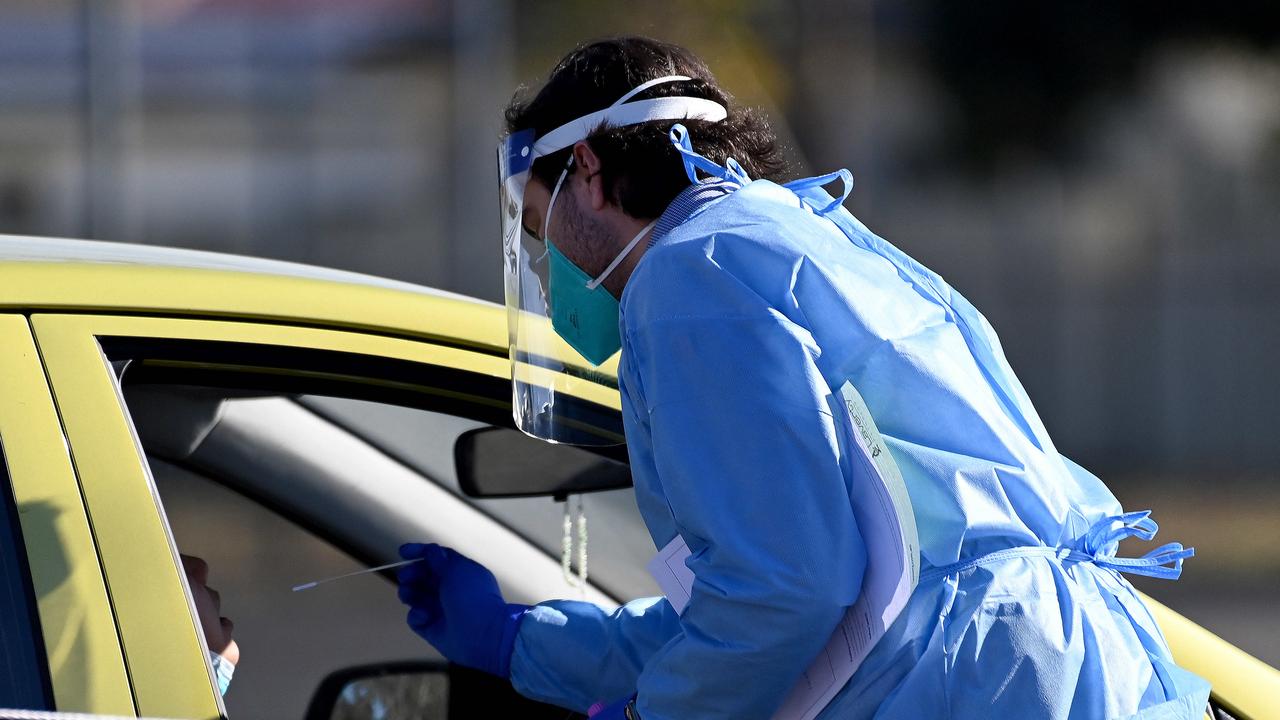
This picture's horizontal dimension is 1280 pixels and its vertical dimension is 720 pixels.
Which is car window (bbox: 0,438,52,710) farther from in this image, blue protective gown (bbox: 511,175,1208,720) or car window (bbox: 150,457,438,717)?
car window (bbox: 150,457,438,717)

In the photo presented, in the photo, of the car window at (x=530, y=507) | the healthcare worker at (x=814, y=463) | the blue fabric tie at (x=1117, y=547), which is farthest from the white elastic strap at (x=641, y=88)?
the car window at (x=530, y=507)

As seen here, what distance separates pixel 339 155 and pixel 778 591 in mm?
9847

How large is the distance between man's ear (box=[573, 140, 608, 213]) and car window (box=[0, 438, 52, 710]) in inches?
29.3

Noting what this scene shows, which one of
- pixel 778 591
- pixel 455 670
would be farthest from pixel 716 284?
pixel 455 670

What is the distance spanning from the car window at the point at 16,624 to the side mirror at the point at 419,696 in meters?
0.93

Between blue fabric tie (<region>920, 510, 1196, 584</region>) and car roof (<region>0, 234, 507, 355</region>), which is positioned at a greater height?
car roof (<region>0, 234, 507, 355</region>)

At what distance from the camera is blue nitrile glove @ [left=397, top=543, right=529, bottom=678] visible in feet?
6.95

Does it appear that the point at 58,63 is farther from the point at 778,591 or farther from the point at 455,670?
the point at 778,591

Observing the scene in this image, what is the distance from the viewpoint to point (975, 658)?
1499 millimetres

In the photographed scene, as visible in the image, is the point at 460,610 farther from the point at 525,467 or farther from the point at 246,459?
the point at 246,459

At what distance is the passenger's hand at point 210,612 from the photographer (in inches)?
86.4

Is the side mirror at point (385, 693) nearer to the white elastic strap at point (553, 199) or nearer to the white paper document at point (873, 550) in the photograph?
the white elastic strap at point (553, 199)

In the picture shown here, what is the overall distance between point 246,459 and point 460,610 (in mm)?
637

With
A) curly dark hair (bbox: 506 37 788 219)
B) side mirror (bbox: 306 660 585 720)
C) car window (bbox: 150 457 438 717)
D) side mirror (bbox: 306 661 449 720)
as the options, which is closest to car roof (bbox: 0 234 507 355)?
curly dark hair (bbox: 506 37 788 219)
